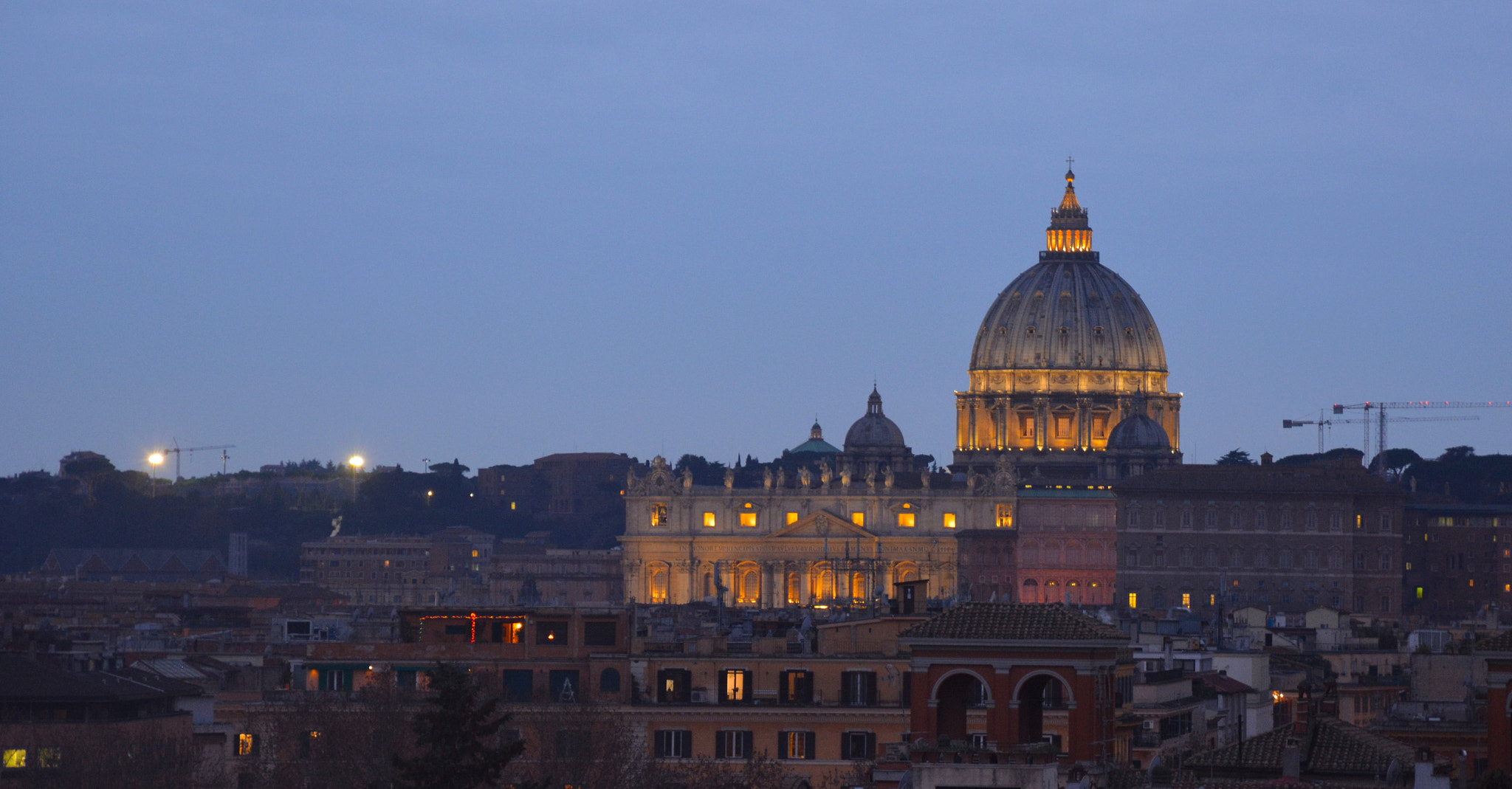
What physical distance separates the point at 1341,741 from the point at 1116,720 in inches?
333

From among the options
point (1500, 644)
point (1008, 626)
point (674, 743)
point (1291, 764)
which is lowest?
point (674, 743)

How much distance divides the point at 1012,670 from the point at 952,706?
945mm

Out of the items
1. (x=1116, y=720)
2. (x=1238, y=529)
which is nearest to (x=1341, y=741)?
(x=1116, y=720)

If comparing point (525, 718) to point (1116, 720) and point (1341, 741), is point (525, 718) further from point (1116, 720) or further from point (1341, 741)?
point (1341, 741)

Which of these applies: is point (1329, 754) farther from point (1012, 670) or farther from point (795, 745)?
point (795, 745)

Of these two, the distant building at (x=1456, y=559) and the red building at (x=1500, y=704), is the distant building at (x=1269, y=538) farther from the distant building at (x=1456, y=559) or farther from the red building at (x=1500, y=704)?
the red building at (x=1500, y=704)

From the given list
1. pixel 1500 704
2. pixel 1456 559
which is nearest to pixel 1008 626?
pixel 1500 704

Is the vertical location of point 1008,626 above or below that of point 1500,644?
above

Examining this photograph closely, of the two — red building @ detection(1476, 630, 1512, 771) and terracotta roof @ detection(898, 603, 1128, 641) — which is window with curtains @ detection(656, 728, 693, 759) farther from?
red building @ detection(1476, 630, 1512, 771)

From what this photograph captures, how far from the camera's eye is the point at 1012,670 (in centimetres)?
4259

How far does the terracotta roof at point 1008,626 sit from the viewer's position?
140 feet

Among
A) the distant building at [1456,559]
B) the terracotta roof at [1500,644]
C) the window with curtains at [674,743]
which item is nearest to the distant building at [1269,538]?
the distant building at [1456,559]

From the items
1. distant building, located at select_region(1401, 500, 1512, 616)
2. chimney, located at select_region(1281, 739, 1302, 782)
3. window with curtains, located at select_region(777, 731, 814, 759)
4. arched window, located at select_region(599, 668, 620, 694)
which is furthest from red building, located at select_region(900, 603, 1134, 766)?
distant building, located at select_region(1401, 500, 1512, 616)

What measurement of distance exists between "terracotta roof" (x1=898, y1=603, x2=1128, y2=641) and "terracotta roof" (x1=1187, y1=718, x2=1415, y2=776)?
1.91 metres
